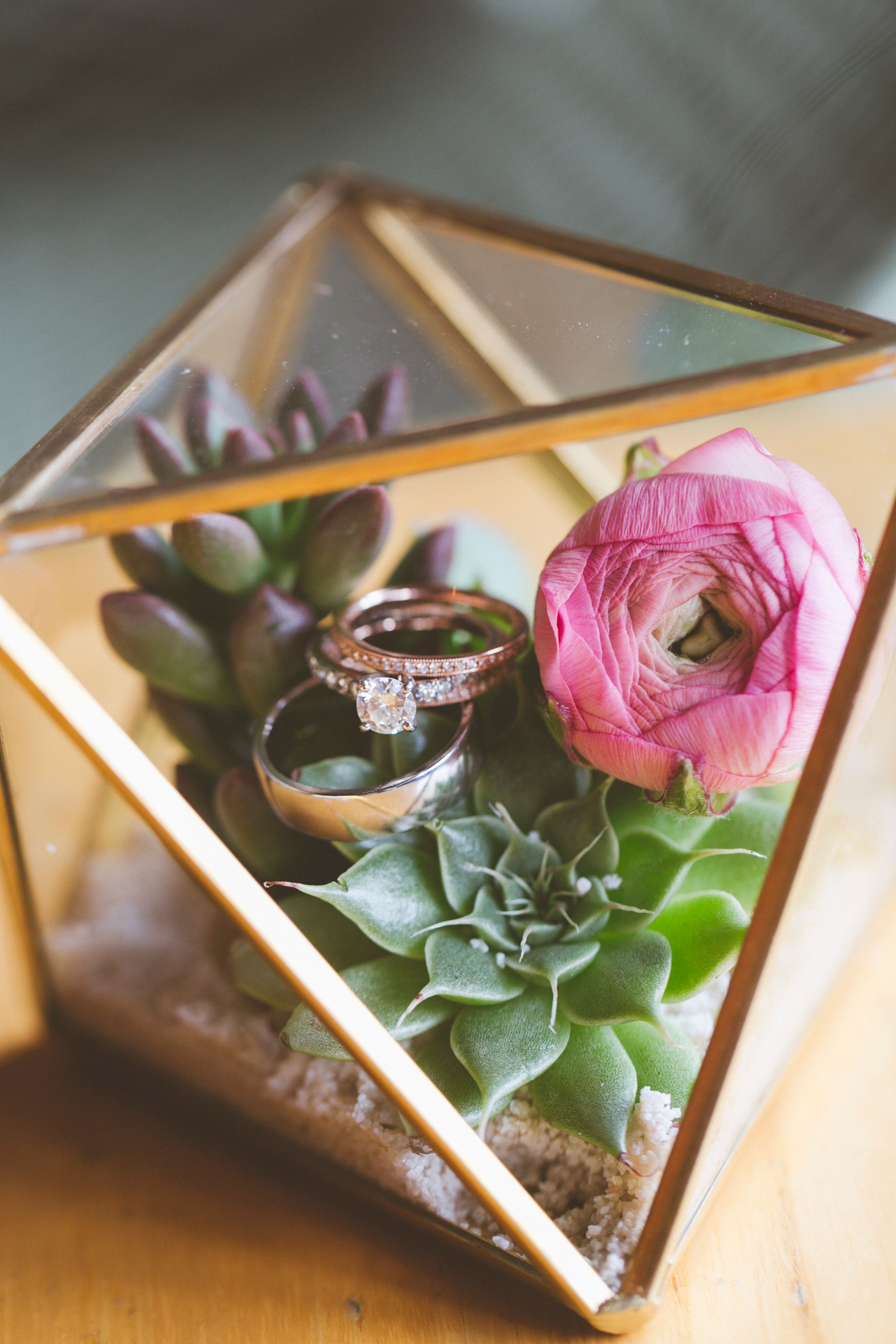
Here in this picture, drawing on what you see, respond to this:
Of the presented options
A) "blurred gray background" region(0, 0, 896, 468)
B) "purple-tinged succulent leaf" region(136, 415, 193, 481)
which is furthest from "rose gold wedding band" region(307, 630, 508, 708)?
"blurred gray background" region(0, 0, 896, 468)

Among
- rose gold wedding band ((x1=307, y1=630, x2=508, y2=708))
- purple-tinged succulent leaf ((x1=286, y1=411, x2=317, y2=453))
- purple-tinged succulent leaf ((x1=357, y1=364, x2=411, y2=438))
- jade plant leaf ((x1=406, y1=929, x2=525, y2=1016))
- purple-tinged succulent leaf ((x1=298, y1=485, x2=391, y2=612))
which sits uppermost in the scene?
purple-tinged succulent leaf ((x1=286, y1=411, x2=317, y2=453))

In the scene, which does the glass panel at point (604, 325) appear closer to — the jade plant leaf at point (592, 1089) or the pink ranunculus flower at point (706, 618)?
the pink ranunculus flower at point (706, 618)

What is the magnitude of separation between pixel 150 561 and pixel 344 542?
0.27 feet

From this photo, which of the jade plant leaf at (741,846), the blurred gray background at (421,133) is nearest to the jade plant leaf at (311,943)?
the jade plant leaf at (741,846)

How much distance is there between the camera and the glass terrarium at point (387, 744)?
0.26 meters

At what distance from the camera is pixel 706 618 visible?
309 mm

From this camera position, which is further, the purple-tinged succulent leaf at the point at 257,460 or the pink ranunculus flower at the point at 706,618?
the purple-tinged succulent leaf at the point at 257,460

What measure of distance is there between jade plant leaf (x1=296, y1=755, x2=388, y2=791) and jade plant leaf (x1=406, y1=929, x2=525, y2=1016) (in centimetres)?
6

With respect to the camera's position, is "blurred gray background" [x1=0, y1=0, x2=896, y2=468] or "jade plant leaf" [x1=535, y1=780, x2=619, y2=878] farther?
"blurred gray background" [x1=0, y1=0, x2=896, y2=468]

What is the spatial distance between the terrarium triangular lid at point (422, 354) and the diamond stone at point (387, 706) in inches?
3.6

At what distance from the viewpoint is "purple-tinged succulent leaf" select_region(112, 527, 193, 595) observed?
1.32 feet

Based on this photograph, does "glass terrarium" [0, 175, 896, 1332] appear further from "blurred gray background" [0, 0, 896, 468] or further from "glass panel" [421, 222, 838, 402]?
"blurred gray background" [0, 0, 896, 468]

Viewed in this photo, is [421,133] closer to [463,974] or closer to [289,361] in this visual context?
[289,361]

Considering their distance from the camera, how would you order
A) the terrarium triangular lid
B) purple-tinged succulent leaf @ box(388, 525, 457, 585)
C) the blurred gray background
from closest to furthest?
the terrarium triangular lid < purple-tinged succulent leaf @ box(388, 525, 457, 585) < the blurred gray background
